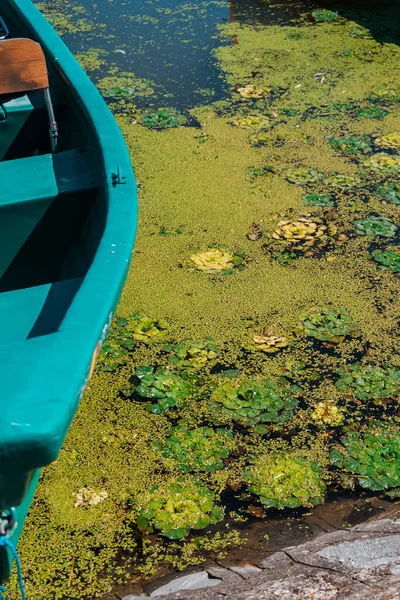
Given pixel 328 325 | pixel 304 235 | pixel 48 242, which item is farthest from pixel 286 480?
pixel 304 235

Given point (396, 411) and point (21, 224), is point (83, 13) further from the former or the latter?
point (396, 411)

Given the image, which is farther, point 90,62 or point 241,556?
point 90,62

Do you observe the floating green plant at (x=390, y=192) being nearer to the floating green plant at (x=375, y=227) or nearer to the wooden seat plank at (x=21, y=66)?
the floating green plant at (x=375, y=227)

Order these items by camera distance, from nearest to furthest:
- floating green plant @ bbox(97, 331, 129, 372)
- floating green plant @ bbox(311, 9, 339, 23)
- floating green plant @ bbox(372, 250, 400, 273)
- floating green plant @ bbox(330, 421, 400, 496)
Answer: floating green plant @ bbox(330, 421, 400, 496) < floating green plant @ bbox(97, 331, 129, 372) < floating green plant @ bbox(372, 250, 400, 273) < floating green plant @ bbox(311, 9, 339, 23)

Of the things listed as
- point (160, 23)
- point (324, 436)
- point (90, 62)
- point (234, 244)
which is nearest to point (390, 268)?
point (234, 244)

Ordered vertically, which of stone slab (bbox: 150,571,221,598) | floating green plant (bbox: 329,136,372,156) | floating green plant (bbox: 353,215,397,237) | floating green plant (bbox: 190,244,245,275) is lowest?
stone slab (bbox: 150,571,221,598)

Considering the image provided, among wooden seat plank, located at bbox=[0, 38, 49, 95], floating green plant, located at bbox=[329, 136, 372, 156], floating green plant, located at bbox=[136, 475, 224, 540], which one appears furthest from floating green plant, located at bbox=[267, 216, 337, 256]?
floating green plant, located at bbox=[136, 475, 224, 540]

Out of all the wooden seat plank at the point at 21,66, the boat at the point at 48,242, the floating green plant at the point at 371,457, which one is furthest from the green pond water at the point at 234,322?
the wooden seat plank at the point at 21,66

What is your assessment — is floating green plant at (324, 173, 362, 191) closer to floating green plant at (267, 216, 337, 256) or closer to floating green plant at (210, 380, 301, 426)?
floating green plant at (267, 216, 337, 256)
